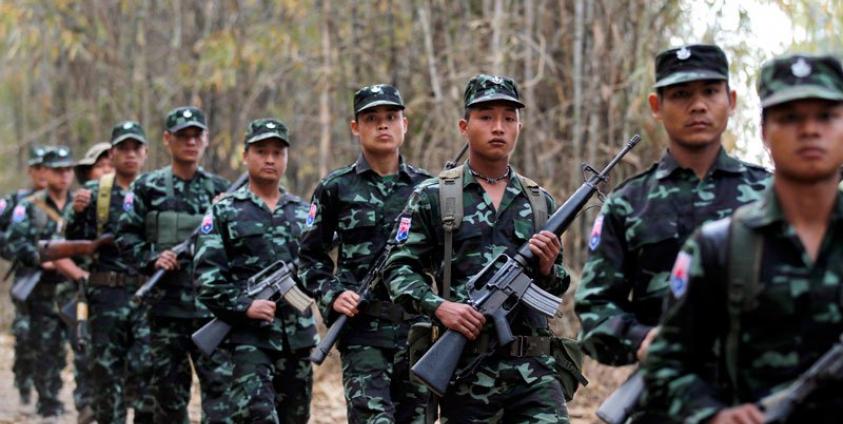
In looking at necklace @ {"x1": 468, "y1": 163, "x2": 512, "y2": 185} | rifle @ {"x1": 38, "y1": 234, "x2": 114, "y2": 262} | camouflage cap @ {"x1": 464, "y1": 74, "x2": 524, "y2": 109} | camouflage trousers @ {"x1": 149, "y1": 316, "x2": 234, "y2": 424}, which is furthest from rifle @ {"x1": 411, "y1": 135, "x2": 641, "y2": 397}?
rifle @ {"x1": 38, "y1": 234, "x2": 114, "y2": 262}

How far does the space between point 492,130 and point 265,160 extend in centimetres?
229

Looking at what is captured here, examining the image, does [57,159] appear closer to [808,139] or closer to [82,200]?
[82,200]

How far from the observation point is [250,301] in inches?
279

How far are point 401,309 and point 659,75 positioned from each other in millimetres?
2666

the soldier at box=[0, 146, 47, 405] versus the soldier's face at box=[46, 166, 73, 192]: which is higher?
the soldier's face at box=[46, 166, 73, 192]

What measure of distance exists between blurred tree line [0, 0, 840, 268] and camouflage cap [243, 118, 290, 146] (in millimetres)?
3735

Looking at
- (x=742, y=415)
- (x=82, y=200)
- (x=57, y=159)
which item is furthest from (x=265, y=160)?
(x=57, y=159)

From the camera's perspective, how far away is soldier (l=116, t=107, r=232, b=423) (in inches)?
329

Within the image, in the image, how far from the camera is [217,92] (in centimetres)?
1603

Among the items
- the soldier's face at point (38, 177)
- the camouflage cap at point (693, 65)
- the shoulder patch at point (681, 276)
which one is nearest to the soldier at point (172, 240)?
the soldier's face at point (38, 177)

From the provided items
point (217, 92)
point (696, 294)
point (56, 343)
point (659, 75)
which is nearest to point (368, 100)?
point (659, 75)

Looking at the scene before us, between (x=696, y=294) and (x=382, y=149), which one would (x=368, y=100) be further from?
(x=696, y=294)

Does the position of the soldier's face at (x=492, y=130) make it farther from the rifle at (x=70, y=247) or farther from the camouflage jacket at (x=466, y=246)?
the rifle at (x=70, y=247)

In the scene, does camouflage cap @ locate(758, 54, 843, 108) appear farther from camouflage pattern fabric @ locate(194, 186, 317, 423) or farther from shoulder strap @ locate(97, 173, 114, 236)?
shoulder strap @ locate(97, 173, 114, 236)
